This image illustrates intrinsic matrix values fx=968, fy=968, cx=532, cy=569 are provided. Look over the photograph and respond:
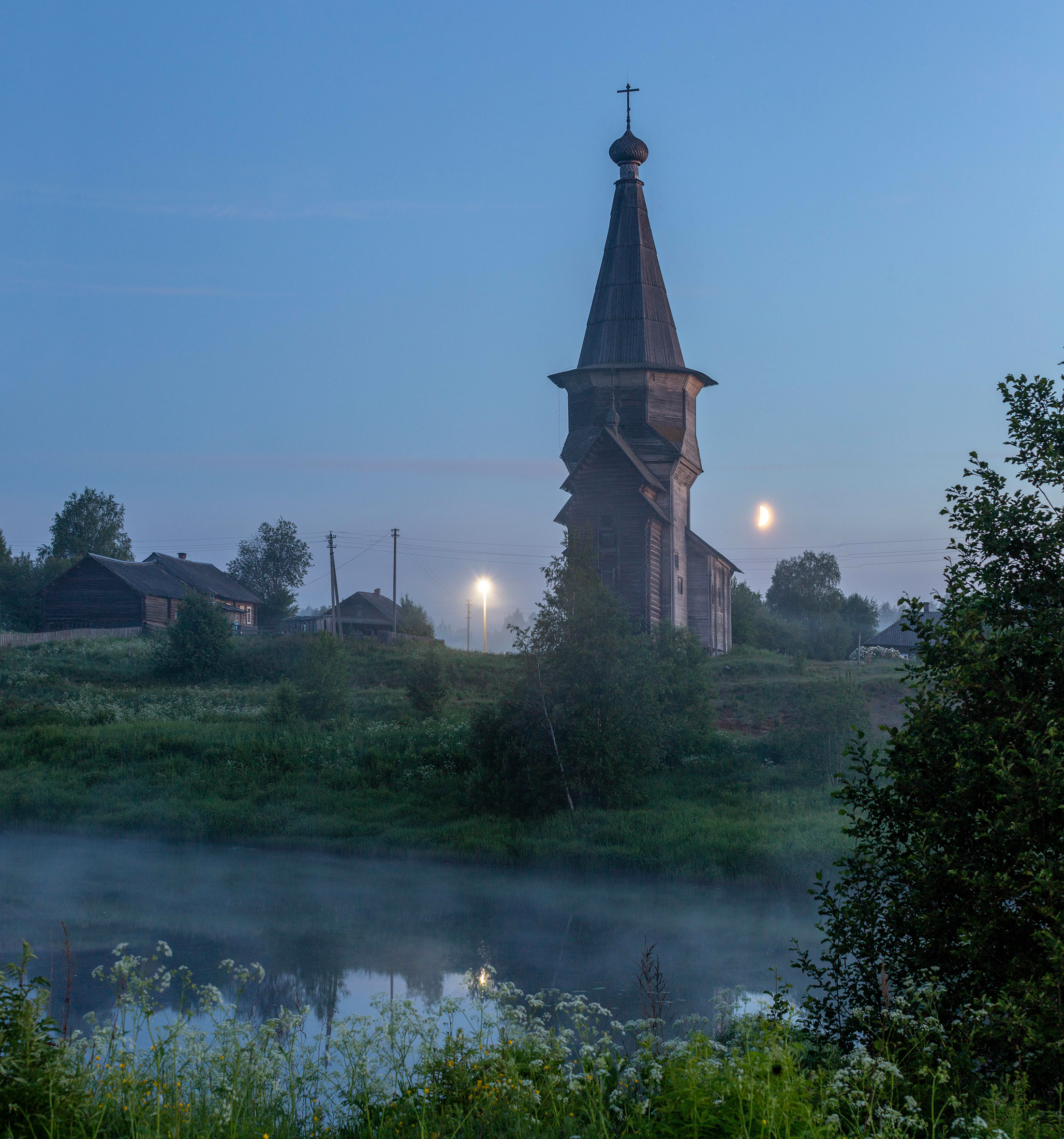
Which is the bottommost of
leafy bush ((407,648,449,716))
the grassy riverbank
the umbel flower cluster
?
the grassy riverbank

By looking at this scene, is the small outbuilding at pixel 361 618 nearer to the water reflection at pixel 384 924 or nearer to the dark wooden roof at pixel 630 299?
the dark wooden roof at pixel 630 299

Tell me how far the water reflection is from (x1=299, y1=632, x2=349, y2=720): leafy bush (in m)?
11.6

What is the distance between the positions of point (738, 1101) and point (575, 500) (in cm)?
3404

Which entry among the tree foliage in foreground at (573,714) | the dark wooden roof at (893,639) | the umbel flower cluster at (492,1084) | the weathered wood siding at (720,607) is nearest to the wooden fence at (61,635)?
the weathered wood siding at (720,607)

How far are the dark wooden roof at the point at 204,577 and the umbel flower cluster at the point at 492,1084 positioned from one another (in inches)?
2449

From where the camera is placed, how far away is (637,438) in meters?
38.5

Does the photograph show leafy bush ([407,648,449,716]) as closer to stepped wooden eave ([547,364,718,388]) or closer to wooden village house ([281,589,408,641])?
stepped wooden eave ([547,364,718,388])

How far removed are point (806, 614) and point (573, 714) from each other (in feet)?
215

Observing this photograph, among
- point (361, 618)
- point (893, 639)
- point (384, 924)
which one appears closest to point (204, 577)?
point (361, 618)

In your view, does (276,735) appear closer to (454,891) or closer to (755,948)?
(454,891)

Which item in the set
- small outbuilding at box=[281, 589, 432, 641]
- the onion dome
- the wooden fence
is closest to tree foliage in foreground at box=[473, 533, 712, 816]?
the onion dome

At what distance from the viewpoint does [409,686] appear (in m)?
33.1

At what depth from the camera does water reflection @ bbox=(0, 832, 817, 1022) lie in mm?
12273

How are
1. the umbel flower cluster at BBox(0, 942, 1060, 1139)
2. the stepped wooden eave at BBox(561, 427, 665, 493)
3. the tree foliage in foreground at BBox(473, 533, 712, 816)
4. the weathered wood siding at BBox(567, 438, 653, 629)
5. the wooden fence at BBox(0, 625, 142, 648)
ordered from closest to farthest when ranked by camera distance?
the umbel flower cluster at BBox(0, 942, 1060, 1139) < the tree foliage in foreground at BBox(473, 533, 712, 816) < the weathered wood siding at BBox(567, 438, 653, 629) < the stepped wooden eave at BBox(561, 427, 665, 493) < the wooden fence at BBox(0, 625, 142, 648)
